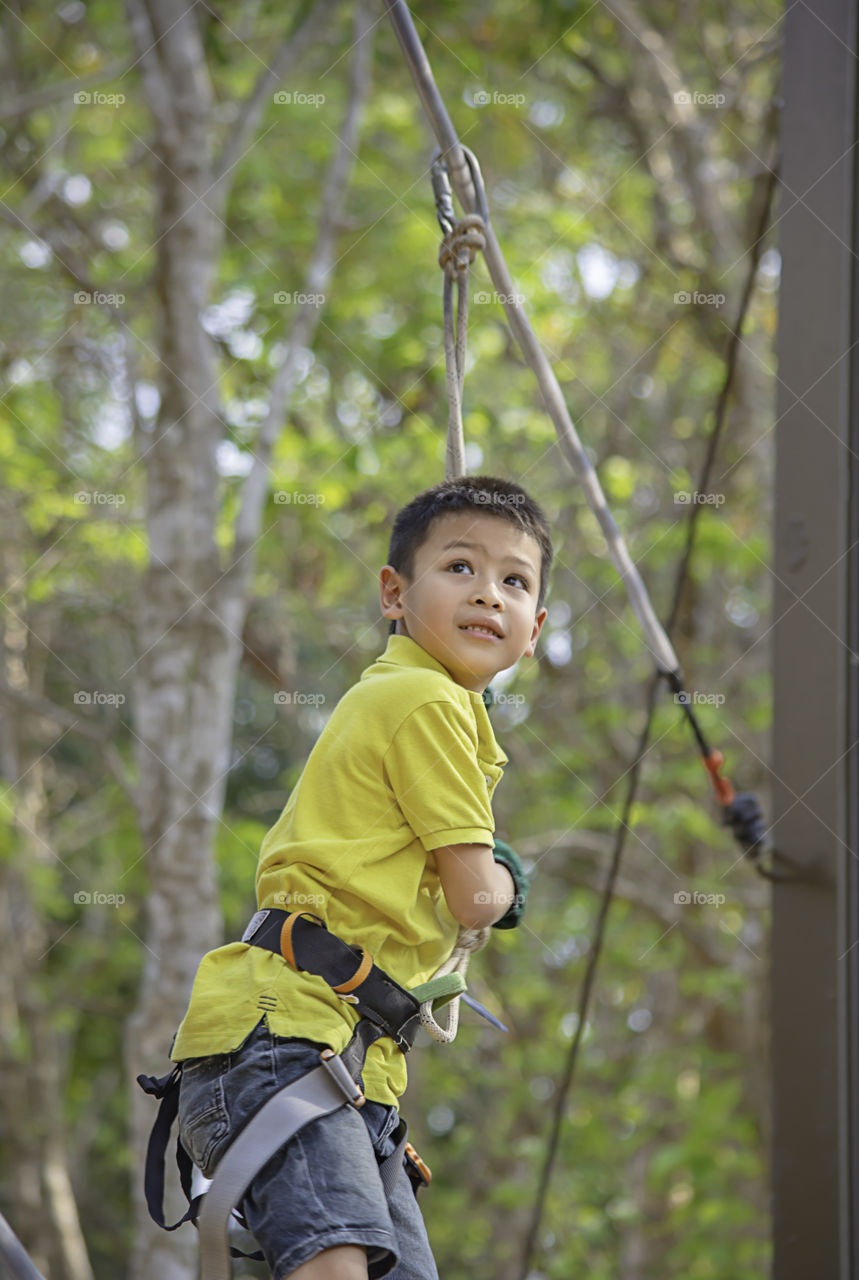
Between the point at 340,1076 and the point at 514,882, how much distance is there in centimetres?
23

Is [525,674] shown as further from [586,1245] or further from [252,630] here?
[586,1245]

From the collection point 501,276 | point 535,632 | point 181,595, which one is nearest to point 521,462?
point 181,595

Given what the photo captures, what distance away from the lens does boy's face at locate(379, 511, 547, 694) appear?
109cm

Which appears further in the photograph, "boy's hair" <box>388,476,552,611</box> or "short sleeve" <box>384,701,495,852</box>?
"boy's hair" <box>388,476,552,611</box>

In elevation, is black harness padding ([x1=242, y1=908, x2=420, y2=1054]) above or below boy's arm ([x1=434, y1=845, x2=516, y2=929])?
below

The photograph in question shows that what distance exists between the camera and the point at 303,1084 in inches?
36.8

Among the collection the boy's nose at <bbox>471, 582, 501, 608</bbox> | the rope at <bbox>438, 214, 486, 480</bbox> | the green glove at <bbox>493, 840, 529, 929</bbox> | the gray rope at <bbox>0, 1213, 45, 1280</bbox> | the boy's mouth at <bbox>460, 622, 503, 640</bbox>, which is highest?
the rope at <bbox>438, 214, 486, 480</bbox>

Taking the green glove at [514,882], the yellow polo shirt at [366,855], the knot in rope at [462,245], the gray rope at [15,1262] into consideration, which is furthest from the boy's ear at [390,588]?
the gray rope at [15,1262]

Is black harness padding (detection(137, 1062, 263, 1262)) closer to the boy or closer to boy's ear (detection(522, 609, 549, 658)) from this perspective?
the boy

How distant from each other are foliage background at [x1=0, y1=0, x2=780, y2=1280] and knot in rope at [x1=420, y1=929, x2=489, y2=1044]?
2.41 meters

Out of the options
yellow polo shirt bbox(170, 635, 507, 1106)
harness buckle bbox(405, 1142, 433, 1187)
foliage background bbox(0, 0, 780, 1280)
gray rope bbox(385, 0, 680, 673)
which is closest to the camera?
yellow polo shirt bbox(170, 635, 507, 1106)

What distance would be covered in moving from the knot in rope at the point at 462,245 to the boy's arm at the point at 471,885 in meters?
0.61

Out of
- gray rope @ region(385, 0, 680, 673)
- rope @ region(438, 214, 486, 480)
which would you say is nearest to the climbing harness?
rope @ region(438, 214, 486, 480)

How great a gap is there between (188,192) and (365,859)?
8.21 ft
